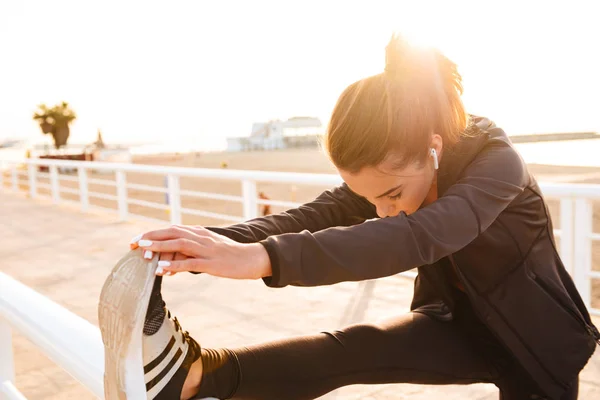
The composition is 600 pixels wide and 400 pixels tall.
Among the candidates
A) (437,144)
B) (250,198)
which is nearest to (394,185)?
(437,144)

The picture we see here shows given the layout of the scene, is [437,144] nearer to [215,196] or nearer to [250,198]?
[250,198]

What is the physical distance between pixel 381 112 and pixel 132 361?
62cm

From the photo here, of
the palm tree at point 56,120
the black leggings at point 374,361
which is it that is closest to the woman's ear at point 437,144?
the black leggings at point 374,361

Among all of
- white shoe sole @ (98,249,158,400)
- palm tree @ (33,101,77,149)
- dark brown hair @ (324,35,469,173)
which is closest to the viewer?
white shoe sole @ (98,249,158,400)

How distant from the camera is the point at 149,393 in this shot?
95cm

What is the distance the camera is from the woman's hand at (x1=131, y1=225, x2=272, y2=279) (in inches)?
36.5

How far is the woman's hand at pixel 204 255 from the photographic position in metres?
0.93

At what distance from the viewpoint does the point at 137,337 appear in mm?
853

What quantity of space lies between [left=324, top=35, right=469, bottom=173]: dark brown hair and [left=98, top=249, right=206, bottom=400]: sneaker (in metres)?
0.46

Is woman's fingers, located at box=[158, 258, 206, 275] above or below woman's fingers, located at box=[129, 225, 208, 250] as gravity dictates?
below

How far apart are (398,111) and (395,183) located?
0.16 m

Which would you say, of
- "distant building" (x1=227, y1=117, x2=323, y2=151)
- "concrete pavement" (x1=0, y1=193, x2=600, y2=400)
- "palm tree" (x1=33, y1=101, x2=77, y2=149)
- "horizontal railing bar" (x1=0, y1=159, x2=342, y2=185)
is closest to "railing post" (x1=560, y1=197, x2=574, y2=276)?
"concrete pavement" (x1=0, y1=193, x2=600, y2=400)

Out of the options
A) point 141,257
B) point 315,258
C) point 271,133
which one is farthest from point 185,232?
point 271,133

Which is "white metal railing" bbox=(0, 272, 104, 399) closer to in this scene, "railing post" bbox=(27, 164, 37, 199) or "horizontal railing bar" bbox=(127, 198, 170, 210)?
"horizontal railing bar" bbox=(127, 198, 170, 210)
